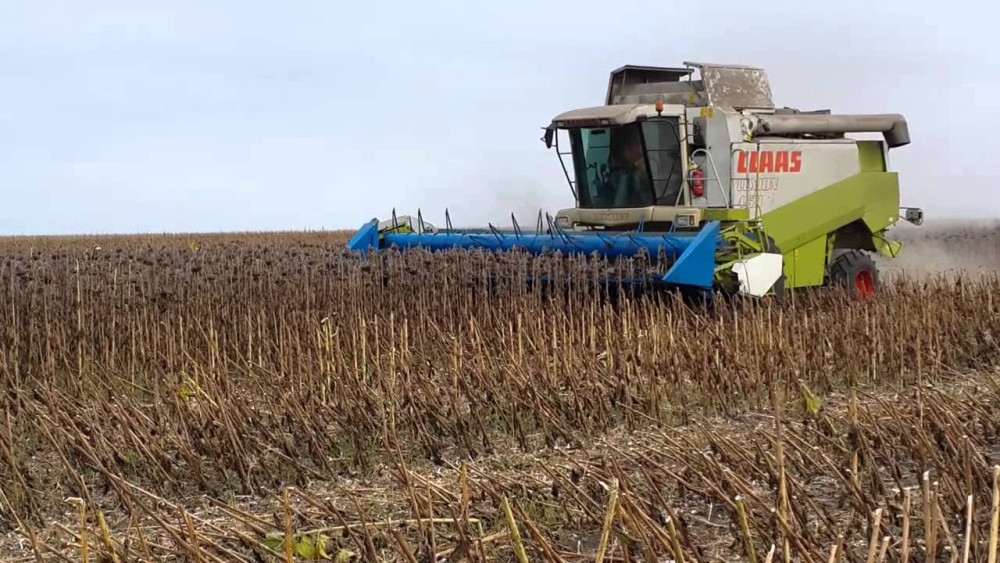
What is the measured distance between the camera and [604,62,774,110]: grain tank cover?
1144 centimetres

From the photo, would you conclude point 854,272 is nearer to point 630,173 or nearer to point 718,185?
point 718,185

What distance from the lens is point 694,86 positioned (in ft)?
37.9

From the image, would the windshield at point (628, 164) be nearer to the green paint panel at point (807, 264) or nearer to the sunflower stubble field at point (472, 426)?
the green paint panel at point (807, 264)

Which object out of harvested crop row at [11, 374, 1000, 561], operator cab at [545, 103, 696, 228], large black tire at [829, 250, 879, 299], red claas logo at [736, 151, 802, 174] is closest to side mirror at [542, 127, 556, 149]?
operator cab at [545, 103, 696, 228]

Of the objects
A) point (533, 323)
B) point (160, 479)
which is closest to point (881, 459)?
point (160, 479)

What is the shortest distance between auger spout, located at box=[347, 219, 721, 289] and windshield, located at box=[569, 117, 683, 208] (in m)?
0.79

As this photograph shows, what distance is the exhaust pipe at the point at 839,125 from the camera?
11281 mm

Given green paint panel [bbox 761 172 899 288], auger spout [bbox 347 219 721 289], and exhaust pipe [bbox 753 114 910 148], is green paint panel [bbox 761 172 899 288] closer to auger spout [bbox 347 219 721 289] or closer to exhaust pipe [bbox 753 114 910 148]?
exhaust pipe [bbox 753 114 910 148]

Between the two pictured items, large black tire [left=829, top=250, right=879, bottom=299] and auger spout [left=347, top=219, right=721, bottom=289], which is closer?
auger spout [left=347, top=219, right=721, bottom=289]

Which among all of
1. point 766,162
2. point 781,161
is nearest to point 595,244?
point 766,162

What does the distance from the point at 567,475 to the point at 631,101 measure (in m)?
7.78

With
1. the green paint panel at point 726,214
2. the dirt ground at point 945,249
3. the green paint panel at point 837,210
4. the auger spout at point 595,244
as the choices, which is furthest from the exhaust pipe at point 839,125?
the dirt ground at point 945,249

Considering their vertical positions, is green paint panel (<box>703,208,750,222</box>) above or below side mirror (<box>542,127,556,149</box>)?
below

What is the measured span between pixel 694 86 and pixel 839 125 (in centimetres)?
156
